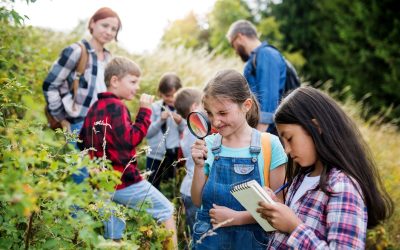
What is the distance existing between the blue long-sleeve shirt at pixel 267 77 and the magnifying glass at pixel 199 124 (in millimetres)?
1475

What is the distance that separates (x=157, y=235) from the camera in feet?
8.52

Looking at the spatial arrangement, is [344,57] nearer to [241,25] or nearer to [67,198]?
[241,25]

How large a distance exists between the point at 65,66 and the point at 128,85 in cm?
77

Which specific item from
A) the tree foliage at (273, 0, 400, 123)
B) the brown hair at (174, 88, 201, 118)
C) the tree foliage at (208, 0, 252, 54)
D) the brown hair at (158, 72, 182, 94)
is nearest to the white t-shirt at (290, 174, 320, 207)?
the brown hair at (174, 88, 201, 118)

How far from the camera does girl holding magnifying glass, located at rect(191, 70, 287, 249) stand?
2389 millimetres

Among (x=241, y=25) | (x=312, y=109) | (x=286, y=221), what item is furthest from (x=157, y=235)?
(x=241, y=25)

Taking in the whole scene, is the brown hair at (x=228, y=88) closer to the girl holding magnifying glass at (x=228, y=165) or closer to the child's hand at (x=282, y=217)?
the girl holding magnifying glass at (x=228, y=165)

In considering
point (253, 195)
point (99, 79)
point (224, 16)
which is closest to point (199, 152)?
point (253, 195)

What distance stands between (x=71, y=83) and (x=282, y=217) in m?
2.60

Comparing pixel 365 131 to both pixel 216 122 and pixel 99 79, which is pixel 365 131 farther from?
pixel 216 122

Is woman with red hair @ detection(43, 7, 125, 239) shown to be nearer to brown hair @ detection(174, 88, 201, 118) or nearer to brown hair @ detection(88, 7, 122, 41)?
brown hair @ detection(88, 7, 122, 41)

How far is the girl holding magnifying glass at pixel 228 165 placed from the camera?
2.39 metres

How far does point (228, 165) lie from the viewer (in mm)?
2418

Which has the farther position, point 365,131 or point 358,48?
point 358,48
